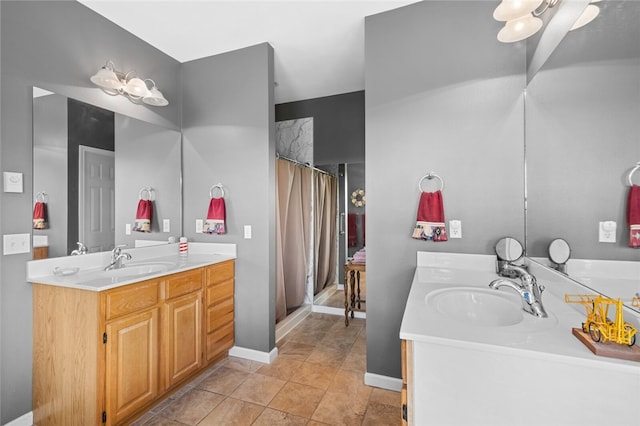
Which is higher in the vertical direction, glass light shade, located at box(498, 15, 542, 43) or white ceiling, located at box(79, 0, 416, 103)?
white ceiling, located at box(79, 0, 416, 103)

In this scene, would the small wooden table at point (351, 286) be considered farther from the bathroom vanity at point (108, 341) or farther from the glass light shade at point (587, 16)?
the glass light shade at point (587, 16)

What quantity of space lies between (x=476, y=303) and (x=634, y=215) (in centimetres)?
68

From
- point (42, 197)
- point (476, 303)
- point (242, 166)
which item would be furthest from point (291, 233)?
point (476, 303)

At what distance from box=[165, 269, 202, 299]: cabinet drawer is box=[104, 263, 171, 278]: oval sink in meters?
0.10

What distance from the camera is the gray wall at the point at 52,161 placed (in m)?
1.73

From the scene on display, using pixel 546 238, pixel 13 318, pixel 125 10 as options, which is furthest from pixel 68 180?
pixel 546 238

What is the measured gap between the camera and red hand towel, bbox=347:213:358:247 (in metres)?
3.88

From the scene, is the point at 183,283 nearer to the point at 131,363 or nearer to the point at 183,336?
the point at 183,336

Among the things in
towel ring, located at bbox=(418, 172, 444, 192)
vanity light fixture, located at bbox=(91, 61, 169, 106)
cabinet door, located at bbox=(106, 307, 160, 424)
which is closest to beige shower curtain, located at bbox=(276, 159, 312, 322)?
vanity light fixture, located at bbox=(91, 61, 169, 106)

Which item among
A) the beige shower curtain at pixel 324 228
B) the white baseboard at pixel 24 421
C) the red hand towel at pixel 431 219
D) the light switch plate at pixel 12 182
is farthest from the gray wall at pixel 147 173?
the red hand towel at pixel 431 219

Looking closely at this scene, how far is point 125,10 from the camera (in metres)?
2.07

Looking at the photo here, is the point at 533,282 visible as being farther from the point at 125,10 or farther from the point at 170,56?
the point at 170,56

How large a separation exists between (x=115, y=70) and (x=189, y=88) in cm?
65

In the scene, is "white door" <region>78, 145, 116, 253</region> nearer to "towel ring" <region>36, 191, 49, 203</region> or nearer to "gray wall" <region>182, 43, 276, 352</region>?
"towel ring" <region>36, 191, 49, 203</region>
